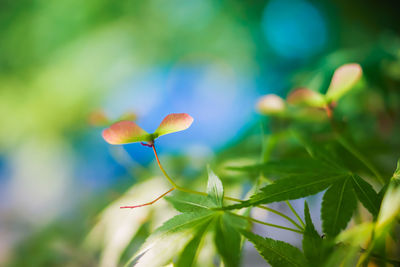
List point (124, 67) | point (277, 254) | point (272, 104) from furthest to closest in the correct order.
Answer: point (124, 67), point (272, 104), point (277, 254)

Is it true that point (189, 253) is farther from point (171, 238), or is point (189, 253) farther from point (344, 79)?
point (344, 79)

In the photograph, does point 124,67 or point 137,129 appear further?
point 124,67

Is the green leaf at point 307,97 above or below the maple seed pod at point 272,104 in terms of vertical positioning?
below

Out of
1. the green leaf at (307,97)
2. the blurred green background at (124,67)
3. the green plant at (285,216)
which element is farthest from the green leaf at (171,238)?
the blurred green background at (124,67)

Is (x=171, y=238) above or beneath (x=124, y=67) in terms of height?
beneath

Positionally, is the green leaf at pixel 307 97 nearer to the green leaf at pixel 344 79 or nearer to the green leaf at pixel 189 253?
the green leaf at pixel 344 79

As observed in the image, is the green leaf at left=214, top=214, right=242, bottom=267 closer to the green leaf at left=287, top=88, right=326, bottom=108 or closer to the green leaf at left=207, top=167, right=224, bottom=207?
the green leaf at left=207, top=167, right=224, bottom=207

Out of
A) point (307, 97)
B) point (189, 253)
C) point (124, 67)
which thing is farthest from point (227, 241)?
point (124, 67)
